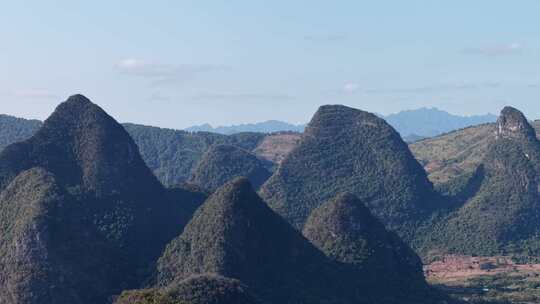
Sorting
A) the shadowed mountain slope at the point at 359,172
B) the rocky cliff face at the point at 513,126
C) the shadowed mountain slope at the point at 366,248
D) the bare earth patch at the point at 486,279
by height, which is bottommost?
the bare earth patch at the point at 486,279

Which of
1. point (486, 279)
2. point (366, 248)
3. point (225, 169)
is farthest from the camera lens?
point (225, 169)

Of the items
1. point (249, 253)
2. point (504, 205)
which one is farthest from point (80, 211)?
point (504, 205)

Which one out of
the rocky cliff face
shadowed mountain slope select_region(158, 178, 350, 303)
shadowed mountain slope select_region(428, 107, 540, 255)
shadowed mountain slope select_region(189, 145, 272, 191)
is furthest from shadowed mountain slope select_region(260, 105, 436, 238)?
shadowed mountain slope select_region(158, 178, 350, 303)

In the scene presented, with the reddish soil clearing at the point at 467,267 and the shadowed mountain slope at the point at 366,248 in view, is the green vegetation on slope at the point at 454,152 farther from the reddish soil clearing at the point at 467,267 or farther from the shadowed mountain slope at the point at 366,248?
the shadowed mountain slope at the point at 366,248

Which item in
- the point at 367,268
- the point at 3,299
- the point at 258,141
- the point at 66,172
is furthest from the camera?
the point at 258,141

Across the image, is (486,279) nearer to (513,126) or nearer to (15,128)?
(513,126)

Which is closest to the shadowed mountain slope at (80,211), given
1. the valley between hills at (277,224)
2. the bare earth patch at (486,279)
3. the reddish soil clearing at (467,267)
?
the valley between hills at (277,224)

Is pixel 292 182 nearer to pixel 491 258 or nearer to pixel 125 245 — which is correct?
pixel 491 258

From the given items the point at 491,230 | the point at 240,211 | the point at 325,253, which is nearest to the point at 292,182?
the point at 491,230

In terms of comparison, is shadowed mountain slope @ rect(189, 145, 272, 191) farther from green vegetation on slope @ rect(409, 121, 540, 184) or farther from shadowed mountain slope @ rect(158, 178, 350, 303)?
shadowed mountain slope @ rect(158, 178, 350, 303)
